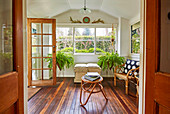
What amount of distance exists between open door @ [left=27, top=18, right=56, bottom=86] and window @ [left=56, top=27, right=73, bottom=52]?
106cm

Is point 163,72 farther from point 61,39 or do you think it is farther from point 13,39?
point 61,39

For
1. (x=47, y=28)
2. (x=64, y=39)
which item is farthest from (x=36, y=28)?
(x=64, y=39)

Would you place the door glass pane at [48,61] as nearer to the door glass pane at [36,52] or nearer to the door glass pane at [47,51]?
the door glass pane at [47,51]

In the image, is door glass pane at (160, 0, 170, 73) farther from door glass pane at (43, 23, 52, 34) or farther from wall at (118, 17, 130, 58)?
wall at (118, 17, 130, 58)

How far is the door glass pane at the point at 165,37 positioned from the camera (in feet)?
2.25

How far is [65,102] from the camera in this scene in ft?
7.63

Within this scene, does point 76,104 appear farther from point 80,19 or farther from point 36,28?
point 80,19

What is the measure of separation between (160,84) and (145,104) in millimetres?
215

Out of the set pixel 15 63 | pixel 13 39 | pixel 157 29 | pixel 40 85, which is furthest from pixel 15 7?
pixel 40 85

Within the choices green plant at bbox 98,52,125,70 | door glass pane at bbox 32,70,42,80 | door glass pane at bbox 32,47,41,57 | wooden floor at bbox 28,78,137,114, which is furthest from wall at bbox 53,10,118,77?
wooden floor at bbox 28,78,137,114

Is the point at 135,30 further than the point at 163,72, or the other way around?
the point at 135,30

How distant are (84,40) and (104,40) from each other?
32.9 inches

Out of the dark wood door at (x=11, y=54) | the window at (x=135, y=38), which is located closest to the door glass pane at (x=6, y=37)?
the dark wood door at (x=11, y=54)

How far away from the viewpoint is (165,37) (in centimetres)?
70
